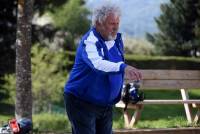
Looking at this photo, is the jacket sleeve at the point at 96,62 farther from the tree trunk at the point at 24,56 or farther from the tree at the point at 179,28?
the tree at the point at 179,28

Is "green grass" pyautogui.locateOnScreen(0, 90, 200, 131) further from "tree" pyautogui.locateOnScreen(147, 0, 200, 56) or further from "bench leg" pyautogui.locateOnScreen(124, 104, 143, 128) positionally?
"tree" pyautogui.locateOnScreen(147, 0, 200, 56)

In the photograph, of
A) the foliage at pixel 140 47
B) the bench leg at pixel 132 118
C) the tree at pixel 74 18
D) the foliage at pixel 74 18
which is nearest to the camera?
the bench leg at pixel 132 118

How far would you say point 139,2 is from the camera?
6.22 metres

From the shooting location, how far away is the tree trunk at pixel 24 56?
29.8 feet

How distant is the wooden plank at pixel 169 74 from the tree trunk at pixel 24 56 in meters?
1.79

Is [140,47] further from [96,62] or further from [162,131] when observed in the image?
[96,62]

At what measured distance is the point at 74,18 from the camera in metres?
49.7

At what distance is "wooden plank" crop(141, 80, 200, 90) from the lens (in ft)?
30.5

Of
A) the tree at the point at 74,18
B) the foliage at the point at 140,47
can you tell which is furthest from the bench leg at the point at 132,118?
the tree at the point at 74,18

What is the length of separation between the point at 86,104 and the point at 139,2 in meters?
2.00

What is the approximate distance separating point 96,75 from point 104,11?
48cm

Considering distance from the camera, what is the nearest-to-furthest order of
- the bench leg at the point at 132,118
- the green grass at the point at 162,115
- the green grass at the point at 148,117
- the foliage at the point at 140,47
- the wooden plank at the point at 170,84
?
the bench leg at the point at 132,118 < the green grass at the point at 162,115 < the green grass at the point at 148,117 < the wooden plank at the point at 170,84 < the foliage at the point at 140,47

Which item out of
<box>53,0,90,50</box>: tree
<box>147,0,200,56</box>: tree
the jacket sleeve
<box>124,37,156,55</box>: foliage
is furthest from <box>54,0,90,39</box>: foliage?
the jacket sleeve

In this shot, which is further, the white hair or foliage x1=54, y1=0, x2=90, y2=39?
foliage x1=54, y1=0, x2=90, y2=39
